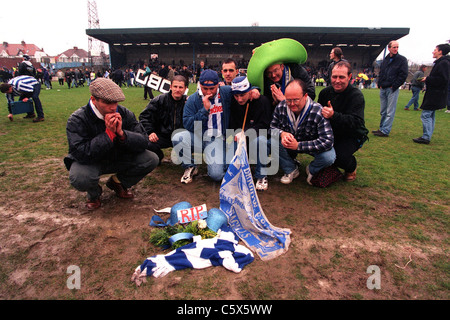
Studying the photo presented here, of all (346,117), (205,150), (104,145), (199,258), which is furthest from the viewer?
(205,150)

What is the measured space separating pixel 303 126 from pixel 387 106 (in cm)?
422

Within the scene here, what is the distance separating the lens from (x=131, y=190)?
3.68m

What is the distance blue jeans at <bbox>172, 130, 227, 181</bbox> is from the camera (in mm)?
3879

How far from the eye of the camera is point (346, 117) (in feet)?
11.5

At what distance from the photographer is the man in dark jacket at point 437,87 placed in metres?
5.80

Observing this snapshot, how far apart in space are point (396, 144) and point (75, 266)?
6603mm

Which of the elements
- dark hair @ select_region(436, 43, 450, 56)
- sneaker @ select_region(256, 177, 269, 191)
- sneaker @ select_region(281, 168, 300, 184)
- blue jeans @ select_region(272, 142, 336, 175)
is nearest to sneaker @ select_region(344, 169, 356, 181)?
blue jeans @ select_region(272, 142, 336, 175)

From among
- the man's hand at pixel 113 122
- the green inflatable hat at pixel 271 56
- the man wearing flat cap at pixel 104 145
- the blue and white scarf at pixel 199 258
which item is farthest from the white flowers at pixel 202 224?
the green inflatable hat at pixel 271 56

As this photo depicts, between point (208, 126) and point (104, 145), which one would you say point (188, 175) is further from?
point (104, 145)

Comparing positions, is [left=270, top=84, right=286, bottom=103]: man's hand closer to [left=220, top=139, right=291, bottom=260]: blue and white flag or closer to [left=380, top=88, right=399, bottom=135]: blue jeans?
[left=220, top=139, right=291, bottom=260]: blue and white flag

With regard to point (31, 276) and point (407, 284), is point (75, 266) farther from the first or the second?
point (407, 284)

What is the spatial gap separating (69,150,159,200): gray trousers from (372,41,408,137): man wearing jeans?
19.3ft

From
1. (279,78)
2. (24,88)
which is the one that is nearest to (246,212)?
(279,78)
